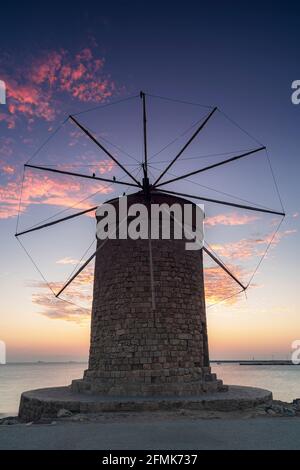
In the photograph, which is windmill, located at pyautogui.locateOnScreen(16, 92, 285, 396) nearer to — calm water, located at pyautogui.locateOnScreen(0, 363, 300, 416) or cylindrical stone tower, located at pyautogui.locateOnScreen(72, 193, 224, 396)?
cylindrical stone tower, located at pyautogui.locateOnScreen(72, 193, 224, 396)

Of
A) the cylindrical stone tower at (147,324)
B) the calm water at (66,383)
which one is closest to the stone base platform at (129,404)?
the cylindrical stone tower at (147,324)

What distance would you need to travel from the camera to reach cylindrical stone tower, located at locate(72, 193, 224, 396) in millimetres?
12320

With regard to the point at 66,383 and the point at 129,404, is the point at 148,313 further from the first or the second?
the point at 66,383

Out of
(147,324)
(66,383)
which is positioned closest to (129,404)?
(147,324)

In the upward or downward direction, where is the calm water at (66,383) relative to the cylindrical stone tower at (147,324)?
downward

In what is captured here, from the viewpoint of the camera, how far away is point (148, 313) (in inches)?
503

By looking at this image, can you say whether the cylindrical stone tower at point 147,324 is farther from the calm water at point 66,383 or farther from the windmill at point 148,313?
the calm water at point 66,383

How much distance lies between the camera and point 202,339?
1391cm

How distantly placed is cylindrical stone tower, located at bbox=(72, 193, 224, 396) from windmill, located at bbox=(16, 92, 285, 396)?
0.03 m

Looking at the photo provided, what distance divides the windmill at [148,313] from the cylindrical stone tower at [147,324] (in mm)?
28

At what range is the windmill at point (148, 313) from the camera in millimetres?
12356
